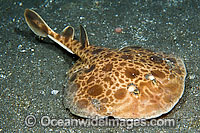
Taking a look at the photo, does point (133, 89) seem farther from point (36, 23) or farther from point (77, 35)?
point (36, 23)

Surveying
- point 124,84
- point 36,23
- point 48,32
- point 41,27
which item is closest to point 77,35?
point 48,32

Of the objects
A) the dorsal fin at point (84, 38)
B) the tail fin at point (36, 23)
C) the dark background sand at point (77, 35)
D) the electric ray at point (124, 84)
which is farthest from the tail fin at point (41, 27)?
the electric ray at point (124, 84)

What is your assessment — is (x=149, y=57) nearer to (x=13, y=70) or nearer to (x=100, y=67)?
(x=100, y=67)

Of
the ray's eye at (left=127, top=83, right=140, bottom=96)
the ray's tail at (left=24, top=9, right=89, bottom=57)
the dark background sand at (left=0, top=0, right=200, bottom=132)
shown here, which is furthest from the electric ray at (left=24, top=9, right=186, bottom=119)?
the ray's tail at (left=24, top=9, right=89, bottom=57)

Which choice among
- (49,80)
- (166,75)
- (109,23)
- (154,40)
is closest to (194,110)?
(166,75)

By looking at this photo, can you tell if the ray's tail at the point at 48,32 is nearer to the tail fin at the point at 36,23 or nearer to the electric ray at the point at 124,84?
the tail fin at the point at 36,23

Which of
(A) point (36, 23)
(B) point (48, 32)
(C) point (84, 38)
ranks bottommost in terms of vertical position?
(B) point (48, 32)

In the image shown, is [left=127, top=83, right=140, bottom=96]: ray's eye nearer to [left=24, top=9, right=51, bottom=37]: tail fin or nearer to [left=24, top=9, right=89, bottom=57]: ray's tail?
[left=24, top=9, right=89, bottom=57]: ray's tail
